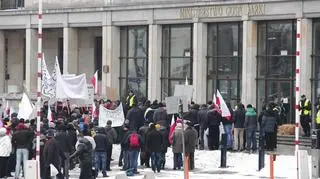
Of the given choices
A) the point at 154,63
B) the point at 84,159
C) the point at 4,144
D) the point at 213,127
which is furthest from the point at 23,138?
the point at 154,63

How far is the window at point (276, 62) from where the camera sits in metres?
39.6

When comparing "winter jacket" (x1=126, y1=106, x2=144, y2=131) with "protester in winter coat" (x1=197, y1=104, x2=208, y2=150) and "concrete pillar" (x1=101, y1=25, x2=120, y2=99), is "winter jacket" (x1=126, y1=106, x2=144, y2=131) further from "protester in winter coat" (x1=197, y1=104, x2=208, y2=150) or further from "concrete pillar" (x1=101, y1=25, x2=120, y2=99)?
"concrete pillar" (x1=101, y1=25, x2=120, y2=99)

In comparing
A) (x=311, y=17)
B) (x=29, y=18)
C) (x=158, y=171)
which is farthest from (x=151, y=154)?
(x=29, y=18)

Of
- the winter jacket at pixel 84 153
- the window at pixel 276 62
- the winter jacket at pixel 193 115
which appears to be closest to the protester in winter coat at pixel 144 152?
the winter jacket at pixel 193 115

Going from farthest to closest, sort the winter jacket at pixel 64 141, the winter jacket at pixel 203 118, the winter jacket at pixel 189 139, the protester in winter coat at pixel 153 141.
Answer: the winter jacket at pixel 203 118
the winter jacket at pixel 189 139
the protester in winter coat at pixel 153 141
the winter jacket at pixel 64 141

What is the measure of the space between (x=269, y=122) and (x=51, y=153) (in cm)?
990

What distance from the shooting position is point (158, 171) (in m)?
26.1

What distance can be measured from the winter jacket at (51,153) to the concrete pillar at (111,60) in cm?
2339

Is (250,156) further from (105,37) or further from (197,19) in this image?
(105,37)

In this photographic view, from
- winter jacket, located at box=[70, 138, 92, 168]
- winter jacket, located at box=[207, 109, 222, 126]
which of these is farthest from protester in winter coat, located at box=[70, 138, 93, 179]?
winter jacket, located at box=[207, 109, 222, 126]

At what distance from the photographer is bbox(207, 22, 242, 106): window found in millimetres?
41562

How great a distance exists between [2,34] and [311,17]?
22569mm

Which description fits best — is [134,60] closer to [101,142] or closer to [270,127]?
[270,127]

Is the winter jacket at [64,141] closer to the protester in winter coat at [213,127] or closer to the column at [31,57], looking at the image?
the protester in winter coat at [213,127]
